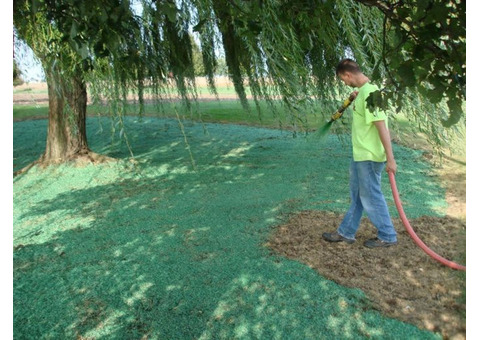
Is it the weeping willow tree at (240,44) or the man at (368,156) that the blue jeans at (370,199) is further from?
the weeping willow tree at (240,44)

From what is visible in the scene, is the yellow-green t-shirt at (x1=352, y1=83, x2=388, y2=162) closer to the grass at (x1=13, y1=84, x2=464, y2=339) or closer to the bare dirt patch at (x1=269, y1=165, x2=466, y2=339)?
the grass at (x1=13, y1=84, x2=464, y2=339)

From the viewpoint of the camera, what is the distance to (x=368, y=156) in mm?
3656

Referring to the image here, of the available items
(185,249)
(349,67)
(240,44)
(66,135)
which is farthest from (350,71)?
(66,135)

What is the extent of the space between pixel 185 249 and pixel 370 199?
5.41 feet

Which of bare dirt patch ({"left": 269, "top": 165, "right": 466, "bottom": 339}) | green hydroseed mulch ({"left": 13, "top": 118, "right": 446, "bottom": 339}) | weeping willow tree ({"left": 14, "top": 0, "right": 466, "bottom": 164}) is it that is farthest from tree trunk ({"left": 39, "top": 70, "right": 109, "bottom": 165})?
bare dirt patch ({"left": 269, "top": 165, "right": 466, "bottom": 339})

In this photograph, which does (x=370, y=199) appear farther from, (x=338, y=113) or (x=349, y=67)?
(x=349, y=67)

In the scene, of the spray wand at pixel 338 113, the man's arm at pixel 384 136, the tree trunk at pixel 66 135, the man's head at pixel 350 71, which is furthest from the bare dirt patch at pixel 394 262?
the tree trunk at pixel 66 135

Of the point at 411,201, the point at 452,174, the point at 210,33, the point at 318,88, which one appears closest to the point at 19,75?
the point at 210,33

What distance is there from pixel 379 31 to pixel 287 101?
1.33 m

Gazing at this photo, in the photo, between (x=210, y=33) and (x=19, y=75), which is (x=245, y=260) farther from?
(x=19, y=75)

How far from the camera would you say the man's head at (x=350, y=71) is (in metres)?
3.60

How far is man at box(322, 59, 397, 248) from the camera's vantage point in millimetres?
3553

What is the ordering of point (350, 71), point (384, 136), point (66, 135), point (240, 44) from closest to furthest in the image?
point (384, 136) → point (350, 71) → point (240, 44) → point (66, 135)

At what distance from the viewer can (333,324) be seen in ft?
9.14
